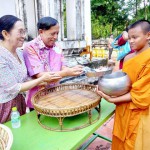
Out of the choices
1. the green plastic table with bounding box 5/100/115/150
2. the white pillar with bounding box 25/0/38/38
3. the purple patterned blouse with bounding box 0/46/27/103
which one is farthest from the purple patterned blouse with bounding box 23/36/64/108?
the white pillar with bounding box 25/0/38/38

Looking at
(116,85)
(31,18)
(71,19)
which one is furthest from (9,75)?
(71,19)

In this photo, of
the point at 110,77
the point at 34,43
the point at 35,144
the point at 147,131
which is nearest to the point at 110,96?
the point at 110,77

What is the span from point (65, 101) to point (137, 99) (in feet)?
2.02

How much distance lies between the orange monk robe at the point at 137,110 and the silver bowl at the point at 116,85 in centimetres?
6

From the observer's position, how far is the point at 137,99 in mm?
1578

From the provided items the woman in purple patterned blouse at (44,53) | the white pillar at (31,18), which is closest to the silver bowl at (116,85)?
the woman in purple patterned blouse at (44,53)

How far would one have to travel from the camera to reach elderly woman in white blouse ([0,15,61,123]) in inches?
66.7

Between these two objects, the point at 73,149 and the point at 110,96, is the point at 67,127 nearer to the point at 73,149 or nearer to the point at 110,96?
the point at 73,149

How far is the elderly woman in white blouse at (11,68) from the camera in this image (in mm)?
1693

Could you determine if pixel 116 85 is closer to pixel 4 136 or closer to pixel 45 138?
pixel 45 138

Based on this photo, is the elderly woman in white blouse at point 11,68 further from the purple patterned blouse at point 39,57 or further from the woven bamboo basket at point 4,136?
the woven bamboo basket at point 4,136

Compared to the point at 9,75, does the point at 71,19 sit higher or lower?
higher

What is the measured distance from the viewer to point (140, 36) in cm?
166

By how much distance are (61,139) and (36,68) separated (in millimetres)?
782
